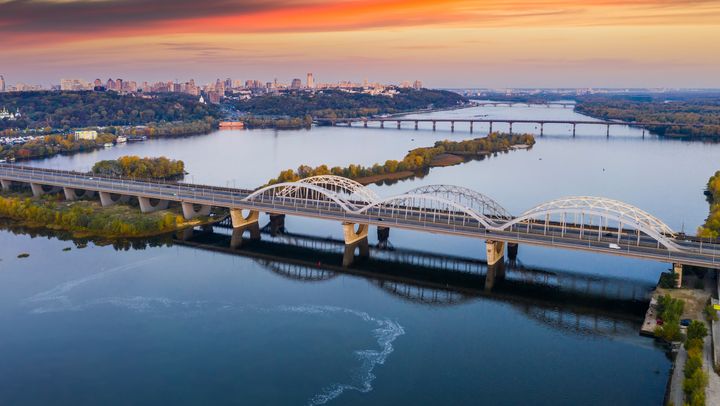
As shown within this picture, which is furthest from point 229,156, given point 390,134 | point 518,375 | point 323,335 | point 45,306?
point 518,375

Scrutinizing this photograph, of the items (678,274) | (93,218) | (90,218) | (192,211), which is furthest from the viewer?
(192,211)

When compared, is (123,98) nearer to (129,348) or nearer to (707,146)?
(707,146)

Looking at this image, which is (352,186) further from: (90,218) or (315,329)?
(90,218)

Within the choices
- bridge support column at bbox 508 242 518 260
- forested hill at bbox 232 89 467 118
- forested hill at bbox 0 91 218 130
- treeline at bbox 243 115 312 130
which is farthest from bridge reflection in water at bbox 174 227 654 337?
forested hill at bbox 232 89 467 118

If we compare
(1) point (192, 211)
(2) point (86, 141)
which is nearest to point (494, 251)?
(1) point (192, 211)

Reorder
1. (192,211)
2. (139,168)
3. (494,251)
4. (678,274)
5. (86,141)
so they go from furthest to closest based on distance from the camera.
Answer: (86,141)
(139,168)
(192,211)
(494,251)
(678,274)

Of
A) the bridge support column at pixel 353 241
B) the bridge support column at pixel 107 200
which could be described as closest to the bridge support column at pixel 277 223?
the bridge support column at pixel 353 241
